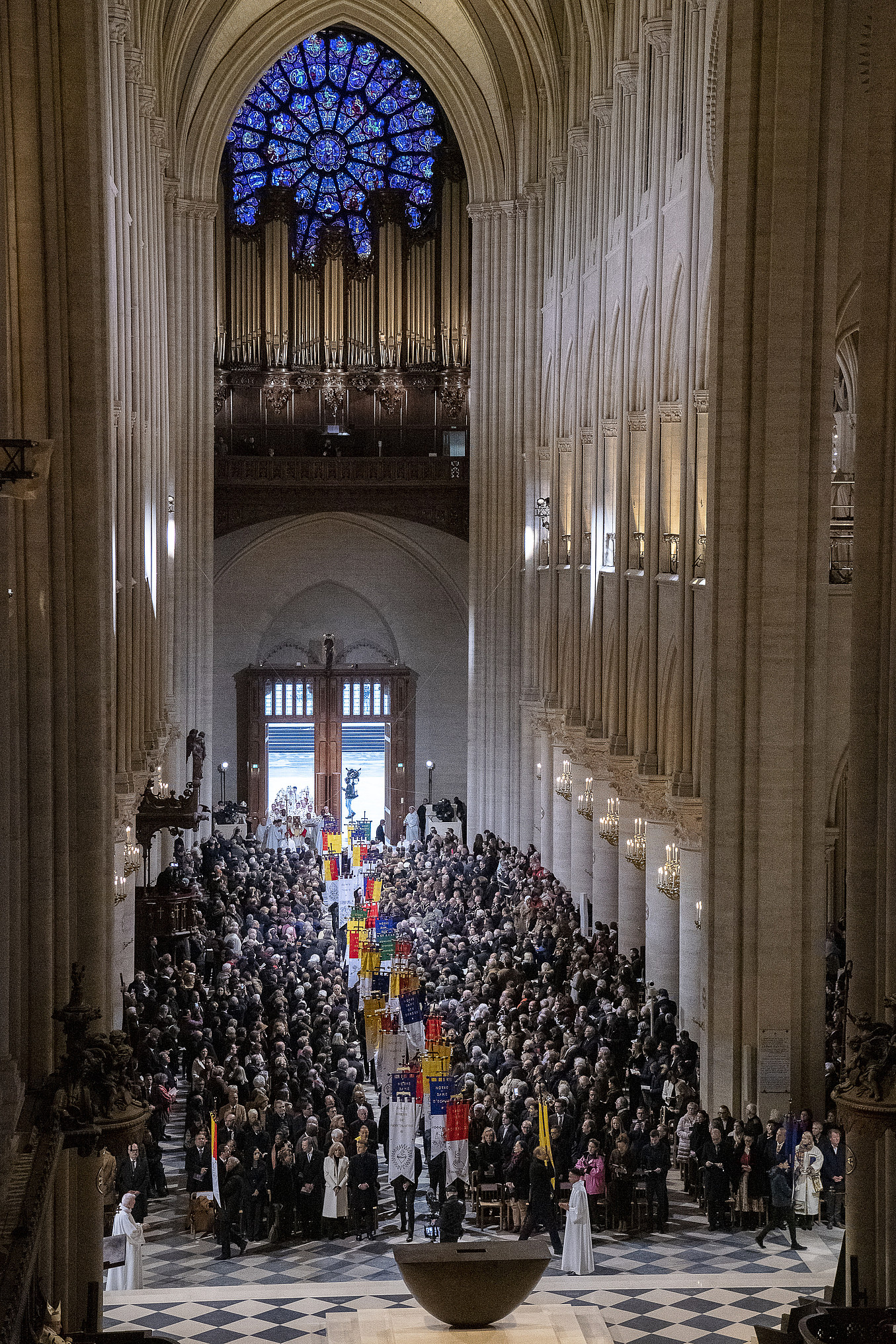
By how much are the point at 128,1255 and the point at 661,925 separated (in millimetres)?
11396

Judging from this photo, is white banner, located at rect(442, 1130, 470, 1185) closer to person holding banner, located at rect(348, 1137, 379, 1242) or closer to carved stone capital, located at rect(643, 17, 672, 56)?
person holding banner, located at rect(348, 1137, 379, 1242)

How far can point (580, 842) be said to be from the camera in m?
31.7

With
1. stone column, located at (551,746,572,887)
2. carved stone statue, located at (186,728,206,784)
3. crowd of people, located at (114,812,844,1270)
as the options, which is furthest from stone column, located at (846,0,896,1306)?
carved stone statue, located at (186,728,206,784)

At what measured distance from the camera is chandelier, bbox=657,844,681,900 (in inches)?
944

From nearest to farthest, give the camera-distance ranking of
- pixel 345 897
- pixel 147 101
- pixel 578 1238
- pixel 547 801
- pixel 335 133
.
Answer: pixel 578 1238 → pixel 147 101 → pixel 345 897 → pixel 547 801 → pixel 335 133

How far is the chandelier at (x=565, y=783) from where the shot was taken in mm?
32906

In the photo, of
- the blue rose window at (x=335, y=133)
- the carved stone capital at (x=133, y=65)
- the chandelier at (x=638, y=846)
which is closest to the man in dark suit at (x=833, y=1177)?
the chandelier at (x=638, y=846)

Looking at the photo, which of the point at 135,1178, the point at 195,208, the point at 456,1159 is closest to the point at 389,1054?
the point at 456,1159

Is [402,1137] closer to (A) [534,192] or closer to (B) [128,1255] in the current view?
(B) [128,1255]

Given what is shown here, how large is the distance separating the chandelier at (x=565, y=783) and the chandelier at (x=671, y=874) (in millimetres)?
8236

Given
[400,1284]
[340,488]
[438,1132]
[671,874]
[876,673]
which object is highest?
[340,488]

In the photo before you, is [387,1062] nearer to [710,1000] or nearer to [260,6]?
[710,1000]

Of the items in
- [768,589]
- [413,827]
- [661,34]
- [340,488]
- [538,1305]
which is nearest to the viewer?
[538,1305]

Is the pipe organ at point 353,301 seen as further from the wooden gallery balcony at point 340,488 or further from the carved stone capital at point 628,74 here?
the carved stone capital at point 628,74
